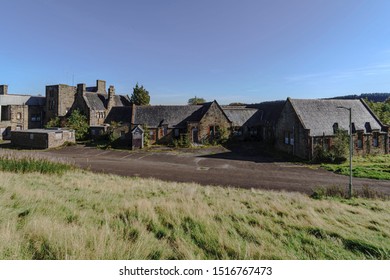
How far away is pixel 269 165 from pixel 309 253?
20193 millimetres

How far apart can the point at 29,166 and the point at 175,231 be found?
52.3 ft

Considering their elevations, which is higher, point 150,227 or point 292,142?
point 292,142

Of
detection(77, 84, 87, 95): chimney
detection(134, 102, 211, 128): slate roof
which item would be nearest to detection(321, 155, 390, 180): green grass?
detection(134, 102, 211, 128): slate roof

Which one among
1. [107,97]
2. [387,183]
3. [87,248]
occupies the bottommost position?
[387,183]

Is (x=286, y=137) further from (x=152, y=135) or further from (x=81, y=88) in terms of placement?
(x=81, y=88)

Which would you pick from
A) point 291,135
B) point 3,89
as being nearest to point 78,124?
point 3,89

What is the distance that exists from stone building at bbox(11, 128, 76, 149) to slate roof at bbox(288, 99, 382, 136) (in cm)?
3494

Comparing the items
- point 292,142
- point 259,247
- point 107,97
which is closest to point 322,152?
point 292,142

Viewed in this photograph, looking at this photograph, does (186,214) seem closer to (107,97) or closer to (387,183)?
(387,183)

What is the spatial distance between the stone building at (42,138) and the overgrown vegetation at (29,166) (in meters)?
19.0

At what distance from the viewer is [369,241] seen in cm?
593

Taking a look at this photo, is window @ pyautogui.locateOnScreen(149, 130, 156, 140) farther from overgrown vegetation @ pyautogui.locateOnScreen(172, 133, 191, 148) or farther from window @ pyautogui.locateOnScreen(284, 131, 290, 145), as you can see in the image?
window @ pyautogui.locateOnScreen(284, 131, 290, 145)

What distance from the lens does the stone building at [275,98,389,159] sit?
1078 inches
